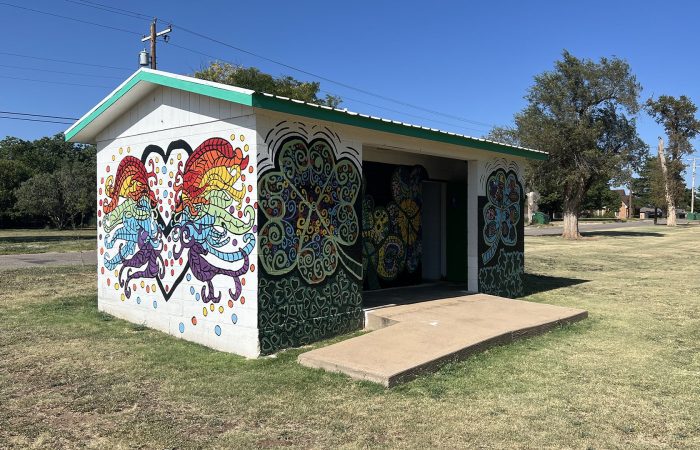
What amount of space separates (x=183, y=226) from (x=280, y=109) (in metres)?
2.20

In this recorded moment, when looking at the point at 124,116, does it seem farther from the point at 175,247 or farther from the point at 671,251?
the point at 671,251

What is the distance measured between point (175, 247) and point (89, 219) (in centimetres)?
5240

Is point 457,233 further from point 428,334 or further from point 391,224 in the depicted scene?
point 428,334

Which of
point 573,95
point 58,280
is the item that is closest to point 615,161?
point 573,95

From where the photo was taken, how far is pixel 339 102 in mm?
39531

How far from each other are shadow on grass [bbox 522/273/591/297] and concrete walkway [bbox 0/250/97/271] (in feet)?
45.3

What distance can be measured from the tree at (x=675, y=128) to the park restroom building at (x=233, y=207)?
4703cm

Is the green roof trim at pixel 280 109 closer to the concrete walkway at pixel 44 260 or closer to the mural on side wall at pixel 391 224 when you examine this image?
the mural on side wall at pixel 391 224

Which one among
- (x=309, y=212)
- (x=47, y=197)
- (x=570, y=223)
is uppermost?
(x=47, y=197)

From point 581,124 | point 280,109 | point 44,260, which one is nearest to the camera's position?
point 280,109

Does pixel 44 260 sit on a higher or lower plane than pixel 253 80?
lower

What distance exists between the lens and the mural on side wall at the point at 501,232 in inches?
403

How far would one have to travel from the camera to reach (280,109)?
626cm

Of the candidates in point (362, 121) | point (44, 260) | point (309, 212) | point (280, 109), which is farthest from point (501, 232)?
point (44, 260)
